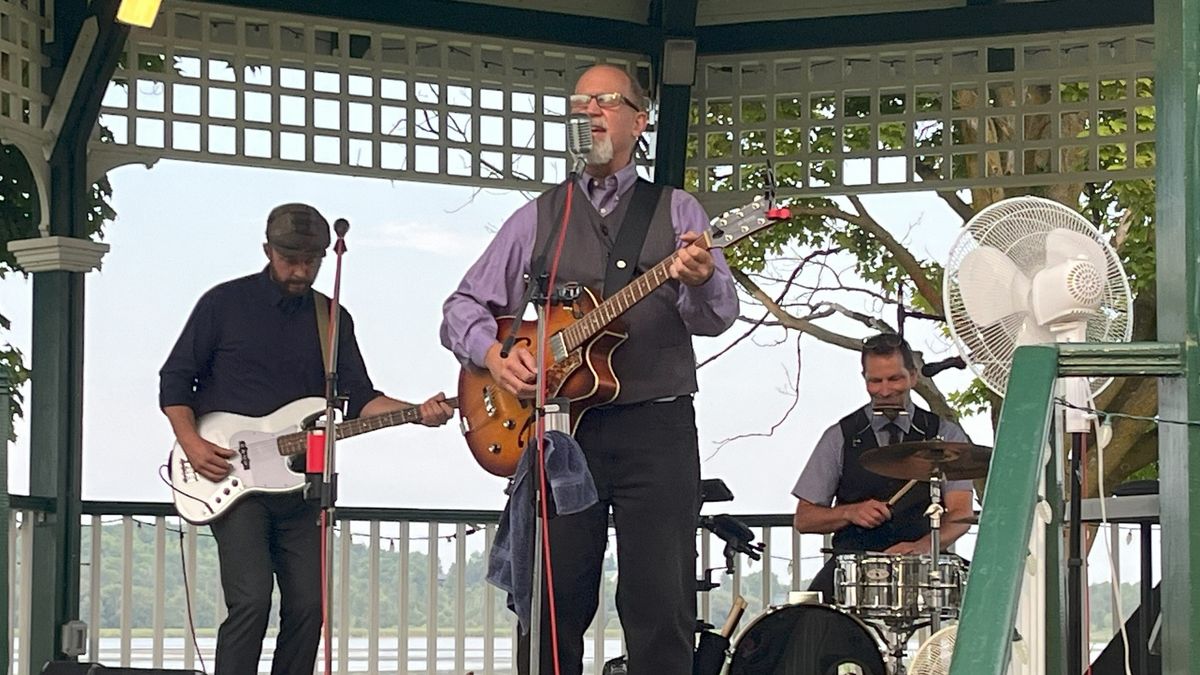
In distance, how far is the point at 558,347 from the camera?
15.2ft

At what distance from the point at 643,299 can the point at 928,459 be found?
5.23 feet

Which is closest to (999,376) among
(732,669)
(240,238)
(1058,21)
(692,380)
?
(692,380)

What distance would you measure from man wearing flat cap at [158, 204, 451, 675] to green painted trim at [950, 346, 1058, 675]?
3626 mm

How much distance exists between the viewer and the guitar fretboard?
14.7 ft

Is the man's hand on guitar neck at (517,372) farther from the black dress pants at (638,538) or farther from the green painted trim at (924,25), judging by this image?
the green painted trim at (924,25)

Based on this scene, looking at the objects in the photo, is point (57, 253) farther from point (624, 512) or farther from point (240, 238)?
point (240, 238)

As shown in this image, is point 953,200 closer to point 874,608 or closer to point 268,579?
point 874,608

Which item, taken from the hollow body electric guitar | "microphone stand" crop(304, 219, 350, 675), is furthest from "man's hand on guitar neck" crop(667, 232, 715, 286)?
"microphone stand" crop(304, 219, 350, 675)

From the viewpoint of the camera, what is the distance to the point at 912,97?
301 inches

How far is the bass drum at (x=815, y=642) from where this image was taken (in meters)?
5.73

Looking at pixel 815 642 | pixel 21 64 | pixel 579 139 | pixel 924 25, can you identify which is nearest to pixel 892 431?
pixel 815 642

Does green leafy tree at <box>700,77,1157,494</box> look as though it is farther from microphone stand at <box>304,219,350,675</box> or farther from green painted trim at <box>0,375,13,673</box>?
green painted trim at <box>0,375,13,673</box>

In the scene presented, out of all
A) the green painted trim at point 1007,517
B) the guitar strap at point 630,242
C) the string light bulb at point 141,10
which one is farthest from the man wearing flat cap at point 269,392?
the green painted trim at point 1007,517

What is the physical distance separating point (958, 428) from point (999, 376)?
3067mm
